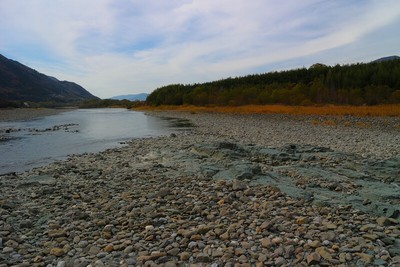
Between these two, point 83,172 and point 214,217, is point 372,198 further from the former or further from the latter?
point 83,172

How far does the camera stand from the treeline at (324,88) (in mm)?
65875

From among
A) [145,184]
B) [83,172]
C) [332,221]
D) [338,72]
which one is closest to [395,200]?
[332,221]

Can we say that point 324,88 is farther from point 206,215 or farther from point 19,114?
point 19,114

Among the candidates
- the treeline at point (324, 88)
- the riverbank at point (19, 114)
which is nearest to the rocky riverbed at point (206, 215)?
the treeline at point (324, 88)

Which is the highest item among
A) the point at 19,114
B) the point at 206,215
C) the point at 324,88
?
the point at 324,88

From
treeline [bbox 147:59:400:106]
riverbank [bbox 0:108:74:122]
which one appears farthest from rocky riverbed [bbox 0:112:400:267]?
riverbank [bbox 0:108:74:122]

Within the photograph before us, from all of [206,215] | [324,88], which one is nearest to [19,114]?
[324,88]

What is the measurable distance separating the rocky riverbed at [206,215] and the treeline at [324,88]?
58923 mm

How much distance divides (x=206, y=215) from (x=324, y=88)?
73.7 m

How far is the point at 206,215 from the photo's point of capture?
7.63 m

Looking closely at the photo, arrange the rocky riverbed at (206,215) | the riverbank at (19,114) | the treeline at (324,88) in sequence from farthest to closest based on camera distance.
→ the riverbank at (19,114)
the treeline at (324,88)
the rocky riverbed at (206,215)

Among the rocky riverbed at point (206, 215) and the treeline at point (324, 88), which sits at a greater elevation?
the treeline at point (324, 88)

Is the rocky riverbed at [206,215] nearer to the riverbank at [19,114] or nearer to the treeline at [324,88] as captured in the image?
the treeline at [324,88]

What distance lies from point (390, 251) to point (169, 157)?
1187cm
